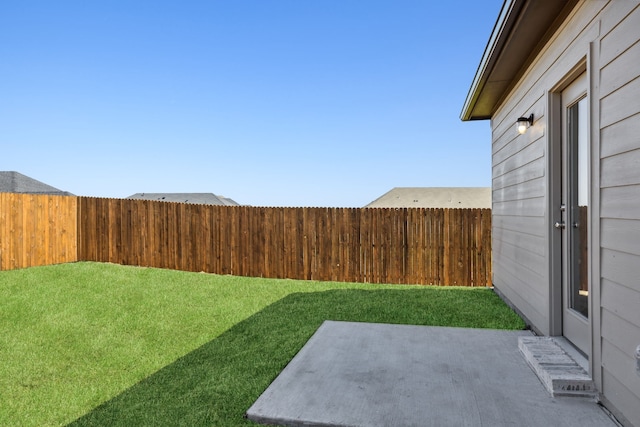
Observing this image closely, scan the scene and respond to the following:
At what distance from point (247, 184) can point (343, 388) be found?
17743 mm

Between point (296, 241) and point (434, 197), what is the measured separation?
12.5 m

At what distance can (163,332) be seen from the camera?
14.6 feet

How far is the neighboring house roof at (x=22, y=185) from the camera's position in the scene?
1555 cm

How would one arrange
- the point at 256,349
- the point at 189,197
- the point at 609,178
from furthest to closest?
the point at 189,197 → the point at 256,349 → the point at 609,178

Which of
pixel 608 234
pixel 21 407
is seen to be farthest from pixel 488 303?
pixel 21 407

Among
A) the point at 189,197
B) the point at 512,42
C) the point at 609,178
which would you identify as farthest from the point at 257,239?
the point at 189,197

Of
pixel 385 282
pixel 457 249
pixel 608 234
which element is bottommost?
pixel 385 282

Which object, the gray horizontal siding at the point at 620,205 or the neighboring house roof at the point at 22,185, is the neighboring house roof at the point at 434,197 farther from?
the gray horizontal siding at the point at 620,205

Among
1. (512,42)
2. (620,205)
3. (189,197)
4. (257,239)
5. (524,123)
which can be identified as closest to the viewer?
(620,205)

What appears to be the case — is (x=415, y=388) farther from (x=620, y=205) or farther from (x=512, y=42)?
(x=512, y=42)

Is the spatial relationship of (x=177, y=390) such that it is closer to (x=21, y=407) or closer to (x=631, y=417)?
(x=21, y=407)

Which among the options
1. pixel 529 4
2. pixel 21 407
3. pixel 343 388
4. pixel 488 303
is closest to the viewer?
pixel 343 388

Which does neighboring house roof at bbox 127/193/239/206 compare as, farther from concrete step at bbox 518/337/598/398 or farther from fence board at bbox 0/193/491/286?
concrete step at bbox 518/337/598/398

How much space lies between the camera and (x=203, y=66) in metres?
14.9
